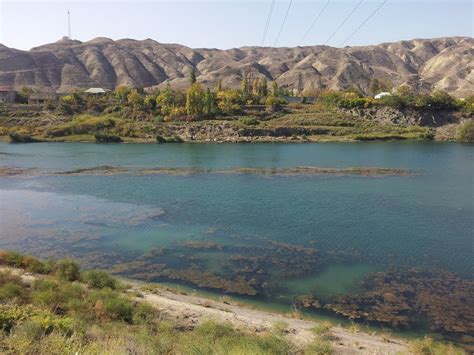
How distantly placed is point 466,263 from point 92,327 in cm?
1984

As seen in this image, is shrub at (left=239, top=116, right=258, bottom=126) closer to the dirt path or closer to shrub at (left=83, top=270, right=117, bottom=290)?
shrub at (left=83, top=270, right=117, bottom=290)

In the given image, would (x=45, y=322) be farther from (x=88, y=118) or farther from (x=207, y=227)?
(x=88, y=118)

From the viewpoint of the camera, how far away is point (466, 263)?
78.1ft

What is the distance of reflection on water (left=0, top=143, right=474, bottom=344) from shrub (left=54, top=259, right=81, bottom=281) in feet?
10.4

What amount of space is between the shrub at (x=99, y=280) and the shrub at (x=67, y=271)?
70cm

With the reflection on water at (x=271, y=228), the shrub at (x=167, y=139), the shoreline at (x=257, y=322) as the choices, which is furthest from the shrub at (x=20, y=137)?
the shoreline at (x=257, y=322)

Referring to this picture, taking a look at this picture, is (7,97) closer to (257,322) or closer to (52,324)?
(257,322)

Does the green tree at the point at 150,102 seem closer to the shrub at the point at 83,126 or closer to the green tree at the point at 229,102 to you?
the shrub at the point at 83,126

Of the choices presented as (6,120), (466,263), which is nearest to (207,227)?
(466,263)

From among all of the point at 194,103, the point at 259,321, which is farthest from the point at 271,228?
the point at 194,103

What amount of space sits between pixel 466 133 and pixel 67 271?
8659 cm

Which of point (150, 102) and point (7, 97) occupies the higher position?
point (150, 102)

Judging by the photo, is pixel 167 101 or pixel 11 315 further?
pixel 167 101

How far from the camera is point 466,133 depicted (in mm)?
87000
